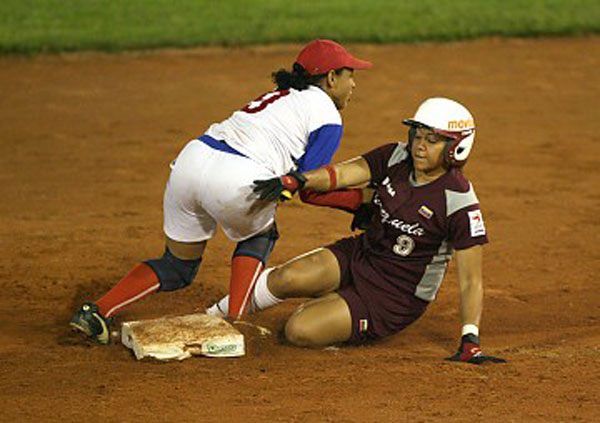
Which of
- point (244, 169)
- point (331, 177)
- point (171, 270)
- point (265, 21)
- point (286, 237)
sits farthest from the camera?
point (265, 21)

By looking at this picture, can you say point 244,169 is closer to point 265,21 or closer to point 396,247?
point 396,247

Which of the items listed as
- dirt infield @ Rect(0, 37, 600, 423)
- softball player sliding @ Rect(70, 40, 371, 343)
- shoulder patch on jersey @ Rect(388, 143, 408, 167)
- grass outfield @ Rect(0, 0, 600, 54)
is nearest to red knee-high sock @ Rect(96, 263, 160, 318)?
softball player sliding @ Rect(70, 40, 371, 343)

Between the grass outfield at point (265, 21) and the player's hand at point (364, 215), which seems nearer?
the player's hand at point (364, 215)

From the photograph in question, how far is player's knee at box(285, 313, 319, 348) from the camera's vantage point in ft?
19.7

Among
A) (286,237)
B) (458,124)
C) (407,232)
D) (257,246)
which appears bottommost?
(286,237)

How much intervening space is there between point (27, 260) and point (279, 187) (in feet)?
8.62

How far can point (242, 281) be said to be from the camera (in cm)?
615

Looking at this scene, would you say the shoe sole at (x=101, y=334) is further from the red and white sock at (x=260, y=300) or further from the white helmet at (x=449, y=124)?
the white helmet at (x=449, y=124)

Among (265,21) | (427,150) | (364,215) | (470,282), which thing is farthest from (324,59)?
(265,21)

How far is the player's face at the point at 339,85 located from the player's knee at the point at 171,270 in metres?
1.16

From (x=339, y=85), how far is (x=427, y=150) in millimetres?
614

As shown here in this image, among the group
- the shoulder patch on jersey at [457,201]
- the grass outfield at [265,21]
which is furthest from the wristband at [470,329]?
the grass outfield at [265,21]

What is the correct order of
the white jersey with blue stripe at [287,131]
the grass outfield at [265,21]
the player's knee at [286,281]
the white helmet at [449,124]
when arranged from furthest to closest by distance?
the grass outfield at [265,21]
the player's knee at [286,281]
the white jersey with blue stripe at [287,131]
the white helmet at [449,124]

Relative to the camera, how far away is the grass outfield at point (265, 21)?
14188 millimetres
